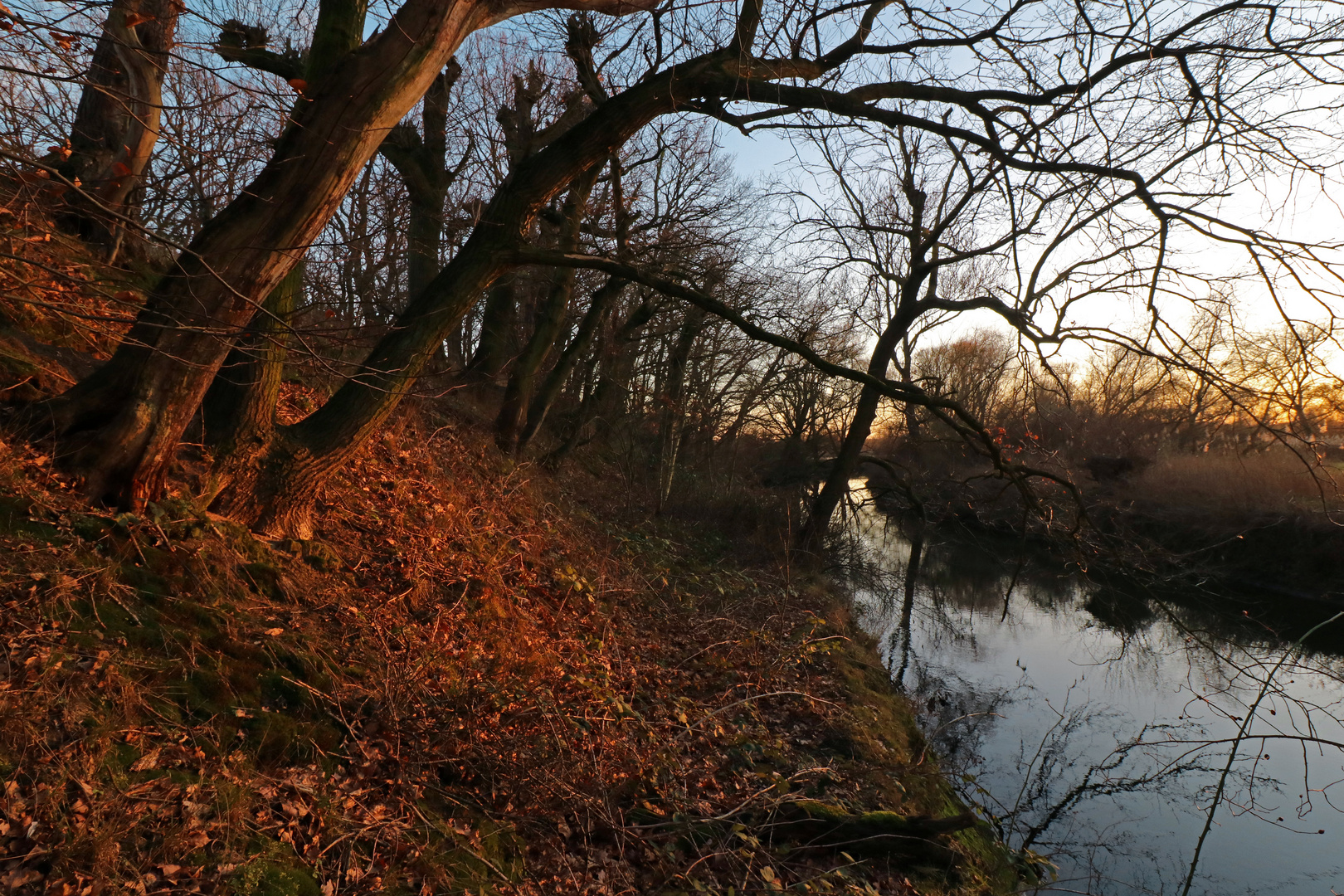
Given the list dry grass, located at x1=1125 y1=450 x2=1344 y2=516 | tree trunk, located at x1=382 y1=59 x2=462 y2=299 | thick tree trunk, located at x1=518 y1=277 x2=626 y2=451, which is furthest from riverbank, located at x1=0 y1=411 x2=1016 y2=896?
dry grass, located at x1=1125 y1=450 x2=1344 y2=516

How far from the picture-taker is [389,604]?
18.9ft

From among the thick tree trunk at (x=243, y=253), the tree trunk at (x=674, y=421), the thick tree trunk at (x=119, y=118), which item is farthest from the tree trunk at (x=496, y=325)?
the thick tree trunk at (x=243, y=253)

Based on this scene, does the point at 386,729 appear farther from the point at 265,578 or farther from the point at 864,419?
the point at 864,419

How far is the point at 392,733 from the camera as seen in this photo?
14.1ft

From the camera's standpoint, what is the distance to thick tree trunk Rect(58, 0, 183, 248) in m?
4.02

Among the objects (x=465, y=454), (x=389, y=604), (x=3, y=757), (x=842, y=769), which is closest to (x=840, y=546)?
(x=465, y=454)

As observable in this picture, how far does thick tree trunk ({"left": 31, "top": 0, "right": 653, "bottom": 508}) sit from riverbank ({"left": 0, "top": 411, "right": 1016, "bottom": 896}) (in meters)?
0.27

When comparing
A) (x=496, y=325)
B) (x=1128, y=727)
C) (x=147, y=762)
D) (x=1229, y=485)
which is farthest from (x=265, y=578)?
(x=1229, y=485)

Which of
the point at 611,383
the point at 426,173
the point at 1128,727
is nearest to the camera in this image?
the point at 1128,727

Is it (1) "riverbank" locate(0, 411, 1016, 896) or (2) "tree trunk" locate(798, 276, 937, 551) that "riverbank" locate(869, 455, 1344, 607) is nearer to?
(2) "tree trunk" locate(798, 276, 937, 551)

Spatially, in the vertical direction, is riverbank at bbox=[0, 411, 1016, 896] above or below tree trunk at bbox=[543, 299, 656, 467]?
below

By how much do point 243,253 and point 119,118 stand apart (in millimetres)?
4651

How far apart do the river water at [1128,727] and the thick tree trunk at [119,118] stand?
6.17 metres

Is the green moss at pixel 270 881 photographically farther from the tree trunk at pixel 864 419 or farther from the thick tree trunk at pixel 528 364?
the tree trunk at pixel 864 419
